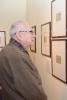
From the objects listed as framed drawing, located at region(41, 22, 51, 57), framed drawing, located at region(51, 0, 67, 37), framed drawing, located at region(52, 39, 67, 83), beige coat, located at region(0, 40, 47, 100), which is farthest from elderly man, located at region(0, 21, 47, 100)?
framed drawing, located at region(41, 22, 51, 57)

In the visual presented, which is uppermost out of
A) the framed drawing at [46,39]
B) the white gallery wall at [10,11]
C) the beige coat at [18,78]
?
the white gallery wall at [10,11]

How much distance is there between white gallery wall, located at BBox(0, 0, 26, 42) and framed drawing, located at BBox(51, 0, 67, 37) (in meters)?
1.55

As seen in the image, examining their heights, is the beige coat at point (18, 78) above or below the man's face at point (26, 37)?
below

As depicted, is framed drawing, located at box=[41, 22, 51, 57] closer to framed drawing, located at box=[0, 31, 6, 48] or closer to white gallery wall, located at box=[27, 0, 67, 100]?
white gallery wall, located at box=[27, 0, 67, 100]

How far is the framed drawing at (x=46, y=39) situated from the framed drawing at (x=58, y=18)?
0.16m

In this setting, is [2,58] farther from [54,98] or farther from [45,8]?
[45,8]

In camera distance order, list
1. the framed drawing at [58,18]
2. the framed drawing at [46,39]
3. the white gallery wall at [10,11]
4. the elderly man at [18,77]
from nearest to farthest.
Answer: the elderly man at [18,77]
the framed drawing at [58,18]
the framed drawing at [46,39]
the white gallery wall at [10,11]

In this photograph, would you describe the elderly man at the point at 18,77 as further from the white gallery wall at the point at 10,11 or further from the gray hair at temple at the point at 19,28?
the white gallery wall at the point at 10,11

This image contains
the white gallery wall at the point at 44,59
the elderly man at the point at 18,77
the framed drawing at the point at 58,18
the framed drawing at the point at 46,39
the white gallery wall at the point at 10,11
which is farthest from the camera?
the white gallery wall at the point at 10,11

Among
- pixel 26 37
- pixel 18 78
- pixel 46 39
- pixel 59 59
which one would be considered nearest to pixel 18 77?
pixel 18 78

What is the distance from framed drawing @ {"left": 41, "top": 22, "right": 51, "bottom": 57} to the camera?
2.60m

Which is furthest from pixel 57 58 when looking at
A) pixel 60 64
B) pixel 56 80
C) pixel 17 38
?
pixel 17 38

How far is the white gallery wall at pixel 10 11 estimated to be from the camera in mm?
3891

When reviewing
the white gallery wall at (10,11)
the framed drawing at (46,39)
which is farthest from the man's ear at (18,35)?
the white gallery wall at (10,11)
